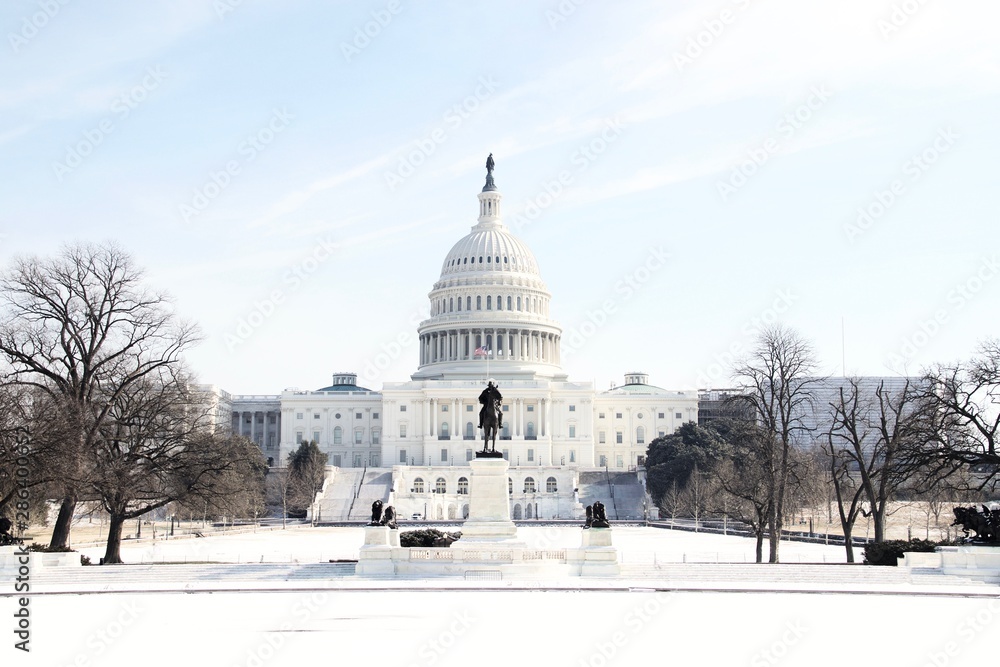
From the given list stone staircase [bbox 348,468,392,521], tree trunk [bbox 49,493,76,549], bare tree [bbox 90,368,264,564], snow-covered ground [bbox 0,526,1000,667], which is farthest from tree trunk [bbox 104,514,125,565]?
stone staircase [bbox 348,468,392,521]

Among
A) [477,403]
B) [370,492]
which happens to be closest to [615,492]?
[370,492]

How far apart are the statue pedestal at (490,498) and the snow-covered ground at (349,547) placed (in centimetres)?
286

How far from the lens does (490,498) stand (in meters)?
41.4

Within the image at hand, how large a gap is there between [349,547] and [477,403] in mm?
87117

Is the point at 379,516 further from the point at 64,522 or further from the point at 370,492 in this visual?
the point at 370,492

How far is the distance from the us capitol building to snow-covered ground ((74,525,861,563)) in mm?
50465

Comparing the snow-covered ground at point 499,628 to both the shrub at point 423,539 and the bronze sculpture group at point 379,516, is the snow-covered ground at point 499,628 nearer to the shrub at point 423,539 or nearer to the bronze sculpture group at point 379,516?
the bronze sculpture group at point 379,516

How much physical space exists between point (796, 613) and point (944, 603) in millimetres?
5009

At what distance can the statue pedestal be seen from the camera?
134 feet

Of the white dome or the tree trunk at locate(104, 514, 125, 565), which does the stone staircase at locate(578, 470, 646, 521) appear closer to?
the white dome

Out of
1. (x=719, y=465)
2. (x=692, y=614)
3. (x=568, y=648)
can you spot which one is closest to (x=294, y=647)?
(x=568, y=648)

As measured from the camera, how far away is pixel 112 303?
4344 cm

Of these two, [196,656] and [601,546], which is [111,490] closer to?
[601,546]

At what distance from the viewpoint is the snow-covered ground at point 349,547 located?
171ft
